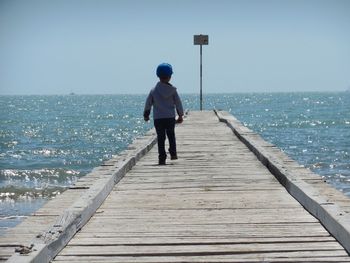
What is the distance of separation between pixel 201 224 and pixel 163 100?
4.65 meters

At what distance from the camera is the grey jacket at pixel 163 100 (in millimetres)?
10578

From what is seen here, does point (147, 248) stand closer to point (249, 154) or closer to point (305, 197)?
point (305, 197)

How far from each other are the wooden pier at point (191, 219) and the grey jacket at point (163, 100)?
952 mm

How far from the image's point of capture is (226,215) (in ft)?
21.7

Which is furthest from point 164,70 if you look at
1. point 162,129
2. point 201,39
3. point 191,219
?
point 201,39

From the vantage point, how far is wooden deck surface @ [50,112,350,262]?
5160mm

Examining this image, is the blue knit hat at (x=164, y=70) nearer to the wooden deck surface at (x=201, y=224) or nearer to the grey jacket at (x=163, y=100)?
the grey jacket at (x=163, y=100)

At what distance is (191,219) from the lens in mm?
6453

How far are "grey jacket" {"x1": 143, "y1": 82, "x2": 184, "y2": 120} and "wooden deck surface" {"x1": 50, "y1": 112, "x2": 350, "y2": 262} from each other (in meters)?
1.04

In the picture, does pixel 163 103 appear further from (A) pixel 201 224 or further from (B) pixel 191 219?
(A) pixel 201 224

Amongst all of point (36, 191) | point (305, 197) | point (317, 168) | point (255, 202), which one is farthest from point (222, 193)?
point (317, 168)

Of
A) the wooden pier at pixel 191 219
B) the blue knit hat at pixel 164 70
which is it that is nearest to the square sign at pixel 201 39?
the blue knit hat at pixel 164 70

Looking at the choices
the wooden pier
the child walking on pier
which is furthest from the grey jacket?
the wooden pier

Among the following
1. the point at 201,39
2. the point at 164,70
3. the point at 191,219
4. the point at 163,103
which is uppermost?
the point at 201,39
